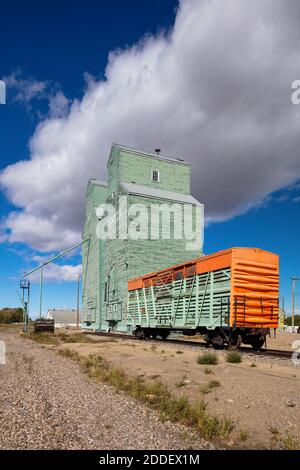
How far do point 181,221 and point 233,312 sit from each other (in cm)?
2191

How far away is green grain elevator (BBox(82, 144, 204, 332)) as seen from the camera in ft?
113

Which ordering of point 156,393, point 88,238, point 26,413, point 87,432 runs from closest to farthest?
point 87,432 < point 26,413 < point 156,393 < point 88,238

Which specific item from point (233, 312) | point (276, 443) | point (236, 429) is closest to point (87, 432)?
point (236, 429)

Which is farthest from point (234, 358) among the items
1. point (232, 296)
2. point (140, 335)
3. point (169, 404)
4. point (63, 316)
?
point (63, 316)

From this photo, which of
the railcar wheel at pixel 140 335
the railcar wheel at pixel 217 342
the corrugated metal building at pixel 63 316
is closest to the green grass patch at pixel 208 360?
the railcar wheel at pixel 217 342

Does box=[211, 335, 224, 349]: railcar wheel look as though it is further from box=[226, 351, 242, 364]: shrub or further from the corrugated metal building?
the corrugated metal building

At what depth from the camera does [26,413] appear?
6.68 metres

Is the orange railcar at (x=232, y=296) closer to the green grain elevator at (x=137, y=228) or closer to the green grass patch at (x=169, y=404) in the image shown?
the green grass patch at (x=169, y=404)

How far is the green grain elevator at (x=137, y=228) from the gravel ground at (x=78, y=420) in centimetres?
2411

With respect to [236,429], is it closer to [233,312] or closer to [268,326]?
[233,312]

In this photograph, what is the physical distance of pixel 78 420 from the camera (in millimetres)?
6273

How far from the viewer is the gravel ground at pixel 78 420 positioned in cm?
523

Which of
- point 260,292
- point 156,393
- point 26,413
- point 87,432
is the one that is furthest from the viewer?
point 260,292
